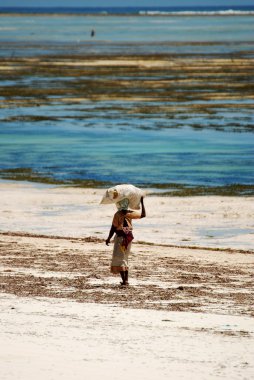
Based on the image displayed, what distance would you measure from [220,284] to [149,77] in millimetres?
44653

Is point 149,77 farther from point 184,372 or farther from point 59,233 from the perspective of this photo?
point 184,372

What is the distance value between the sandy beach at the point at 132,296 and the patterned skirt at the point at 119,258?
0.85 ft

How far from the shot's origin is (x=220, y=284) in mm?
14359

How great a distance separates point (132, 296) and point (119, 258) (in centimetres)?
103

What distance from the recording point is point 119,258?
14.3m

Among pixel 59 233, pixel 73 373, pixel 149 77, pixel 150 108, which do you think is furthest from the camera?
pixel 149 77

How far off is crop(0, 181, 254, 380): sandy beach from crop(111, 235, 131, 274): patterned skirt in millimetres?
258

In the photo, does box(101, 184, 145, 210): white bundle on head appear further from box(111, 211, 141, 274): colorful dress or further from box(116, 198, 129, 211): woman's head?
box(111, 211, 141, 274): colorful dress

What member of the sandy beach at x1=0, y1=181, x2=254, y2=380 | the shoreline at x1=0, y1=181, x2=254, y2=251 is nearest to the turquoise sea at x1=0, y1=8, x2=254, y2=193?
the shoreline at x1=0, y1=181, x2=254, y2=251

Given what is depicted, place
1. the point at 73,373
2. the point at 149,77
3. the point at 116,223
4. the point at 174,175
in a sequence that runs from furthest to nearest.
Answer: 1. the point at 149,77
2. the point at 174,175
3. the point at 116,223
4. the point at 73,373

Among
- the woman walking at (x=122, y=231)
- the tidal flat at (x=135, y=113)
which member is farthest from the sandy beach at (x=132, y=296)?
the tidal flat at (x=135, y=113)

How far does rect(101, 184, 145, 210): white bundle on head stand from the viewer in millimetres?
14042

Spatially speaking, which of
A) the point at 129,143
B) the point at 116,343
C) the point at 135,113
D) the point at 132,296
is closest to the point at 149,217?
the point at 132,296

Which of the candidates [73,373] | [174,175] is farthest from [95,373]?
[174,175]
